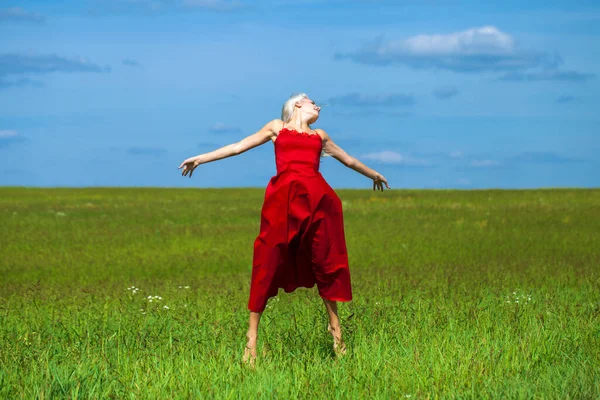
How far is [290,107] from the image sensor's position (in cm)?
729

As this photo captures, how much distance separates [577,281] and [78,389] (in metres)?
9.82

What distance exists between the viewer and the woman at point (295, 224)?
22.4ft

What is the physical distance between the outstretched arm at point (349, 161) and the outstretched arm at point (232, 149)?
1.64 ft

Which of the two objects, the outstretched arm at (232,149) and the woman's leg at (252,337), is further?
the outstretched arm at (232,149)

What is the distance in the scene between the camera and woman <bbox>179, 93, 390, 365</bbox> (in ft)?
22.4

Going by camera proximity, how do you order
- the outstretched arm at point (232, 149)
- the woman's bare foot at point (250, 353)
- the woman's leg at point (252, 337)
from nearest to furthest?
the woman's bare foot at point (250, 353) < the woman's leg at point (252, 337) < the outstretched arm at point (232, 149)

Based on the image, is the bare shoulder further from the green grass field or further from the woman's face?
the green grass field

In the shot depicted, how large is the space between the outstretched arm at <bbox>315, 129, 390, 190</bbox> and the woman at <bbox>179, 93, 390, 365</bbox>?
9 centimetres

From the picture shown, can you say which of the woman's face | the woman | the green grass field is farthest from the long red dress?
the green grass field

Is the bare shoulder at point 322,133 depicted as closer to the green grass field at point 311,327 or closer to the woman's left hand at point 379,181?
the woman's left hand at point 379,181

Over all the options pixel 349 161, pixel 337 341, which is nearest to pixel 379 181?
pixel 349 161

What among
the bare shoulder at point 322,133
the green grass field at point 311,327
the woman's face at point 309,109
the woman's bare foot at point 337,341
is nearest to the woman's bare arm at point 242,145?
the woman's face at point 309,109

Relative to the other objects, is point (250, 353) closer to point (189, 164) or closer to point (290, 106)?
point (189, 164)

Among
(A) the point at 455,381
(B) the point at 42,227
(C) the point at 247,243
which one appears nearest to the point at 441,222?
(C) the point at 247,243
